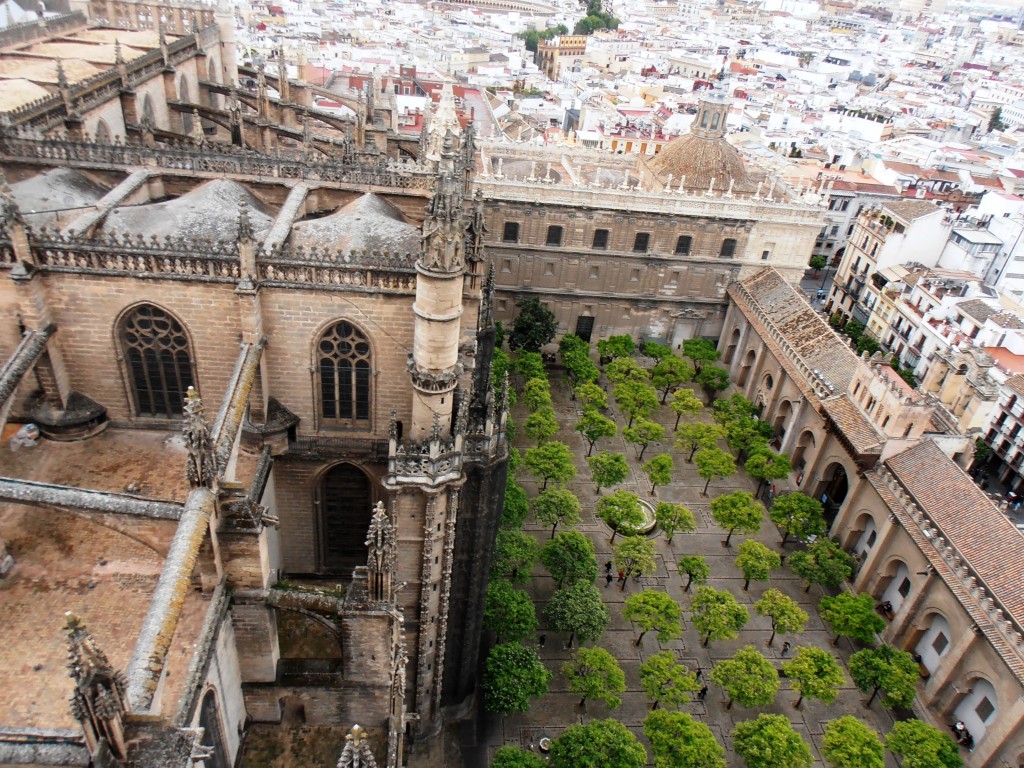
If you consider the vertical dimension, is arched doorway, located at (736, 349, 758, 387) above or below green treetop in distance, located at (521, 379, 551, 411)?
below

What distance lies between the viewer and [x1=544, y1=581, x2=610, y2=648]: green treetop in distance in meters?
30.5

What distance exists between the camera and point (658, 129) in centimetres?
8788

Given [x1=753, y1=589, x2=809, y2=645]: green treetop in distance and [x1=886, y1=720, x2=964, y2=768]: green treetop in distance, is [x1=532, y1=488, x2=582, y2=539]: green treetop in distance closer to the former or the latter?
[x1=753, y1=589, x2=809, y2=645]: green treetop in distance

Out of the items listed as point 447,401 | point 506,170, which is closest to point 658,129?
point 506,170

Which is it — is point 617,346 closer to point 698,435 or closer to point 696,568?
point 698,435

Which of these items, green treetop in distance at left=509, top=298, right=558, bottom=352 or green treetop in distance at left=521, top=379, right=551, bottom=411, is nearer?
green treetop in distance at left=521, top=379, right=551, bottom=411

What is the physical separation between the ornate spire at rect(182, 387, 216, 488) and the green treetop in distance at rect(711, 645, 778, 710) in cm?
2189

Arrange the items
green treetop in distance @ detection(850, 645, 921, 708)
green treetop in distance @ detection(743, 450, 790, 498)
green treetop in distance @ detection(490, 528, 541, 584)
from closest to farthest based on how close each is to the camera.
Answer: green treetop in distance @ detection(850, 645, 921, 708)
green treetop in distance @ detection(490, 528, 541, 584)
green treetop in distance @ detection(743, 450, 790, 498)

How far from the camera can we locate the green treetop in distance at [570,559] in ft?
109

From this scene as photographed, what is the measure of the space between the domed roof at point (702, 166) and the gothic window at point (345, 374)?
4075 centimetres

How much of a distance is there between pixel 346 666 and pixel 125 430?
35.2ft

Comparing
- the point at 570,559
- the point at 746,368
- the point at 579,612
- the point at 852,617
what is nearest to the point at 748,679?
the point at 579,612

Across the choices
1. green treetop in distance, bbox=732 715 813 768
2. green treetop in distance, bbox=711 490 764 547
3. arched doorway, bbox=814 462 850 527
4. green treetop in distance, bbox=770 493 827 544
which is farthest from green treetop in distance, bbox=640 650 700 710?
arched doorway, bbox=814 462 850 527

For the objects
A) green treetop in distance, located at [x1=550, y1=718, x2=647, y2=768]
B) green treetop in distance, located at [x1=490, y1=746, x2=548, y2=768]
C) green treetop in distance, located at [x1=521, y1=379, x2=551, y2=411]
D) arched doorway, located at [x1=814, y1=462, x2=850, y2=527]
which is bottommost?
arched doorway, located at [x1=814, y1=462, x2=850, y2=527]
